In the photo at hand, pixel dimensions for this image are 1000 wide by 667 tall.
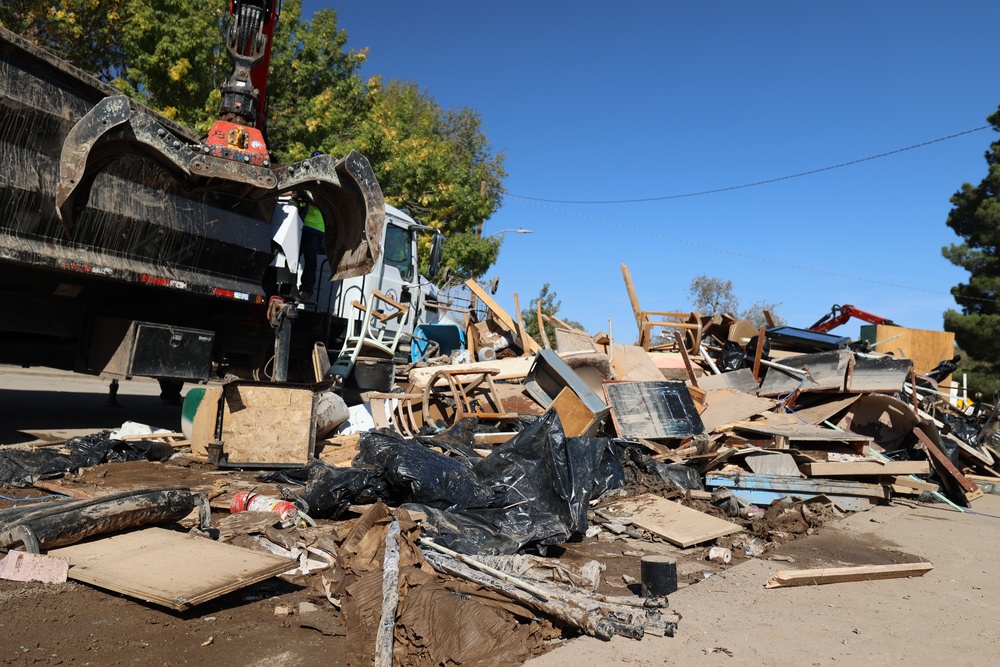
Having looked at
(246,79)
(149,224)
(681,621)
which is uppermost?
(246,79)

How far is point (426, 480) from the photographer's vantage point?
195 inches

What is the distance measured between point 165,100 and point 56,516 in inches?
568

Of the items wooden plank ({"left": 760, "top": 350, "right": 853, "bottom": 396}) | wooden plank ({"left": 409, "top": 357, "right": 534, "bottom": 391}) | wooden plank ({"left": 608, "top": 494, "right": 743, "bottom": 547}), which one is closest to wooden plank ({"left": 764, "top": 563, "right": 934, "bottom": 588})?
wooden plank ({"left": 608, "top": 494, "right": 743, "bottom": 547})

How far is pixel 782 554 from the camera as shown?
17.5ft

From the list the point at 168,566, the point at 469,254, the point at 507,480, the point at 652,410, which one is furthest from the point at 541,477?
the point at 469,254

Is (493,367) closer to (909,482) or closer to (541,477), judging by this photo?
(541,477)

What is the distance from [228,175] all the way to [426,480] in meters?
3.32

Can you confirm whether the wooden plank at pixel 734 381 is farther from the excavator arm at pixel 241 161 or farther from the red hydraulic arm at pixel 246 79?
the red hydraulic arm at pixel 246 79

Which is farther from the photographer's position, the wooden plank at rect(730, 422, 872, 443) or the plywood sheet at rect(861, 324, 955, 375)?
the plywood sheet at rect(861, 324, 955, 375)

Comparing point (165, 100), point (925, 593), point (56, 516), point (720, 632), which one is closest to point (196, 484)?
point (56, 516)

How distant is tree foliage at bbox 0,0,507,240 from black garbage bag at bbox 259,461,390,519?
10.6m

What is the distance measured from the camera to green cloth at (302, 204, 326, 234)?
27.0 ft

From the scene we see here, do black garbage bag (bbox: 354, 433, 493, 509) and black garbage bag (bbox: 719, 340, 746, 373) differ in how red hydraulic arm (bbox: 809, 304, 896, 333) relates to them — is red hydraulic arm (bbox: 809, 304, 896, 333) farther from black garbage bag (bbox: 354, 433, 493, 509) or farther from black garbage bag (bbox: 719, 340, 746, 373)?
black garbage bag (bbox: 354, 433, 493, 509)

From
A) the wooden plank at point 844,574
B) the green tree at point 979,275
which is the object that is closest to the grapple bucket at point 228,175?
the wooden plank at point 844,574
